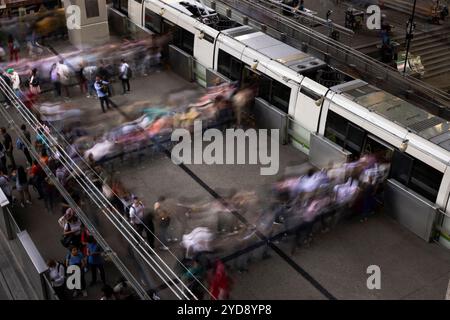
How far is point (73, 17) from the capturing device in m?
24.6

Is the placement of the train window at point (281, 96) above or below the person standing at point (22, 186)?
above

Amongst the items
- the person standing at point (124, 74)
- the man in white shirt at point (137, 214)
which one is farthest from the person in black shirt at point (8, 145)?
the person standing at point (124, 74)

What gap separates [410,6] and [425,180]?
17825mm

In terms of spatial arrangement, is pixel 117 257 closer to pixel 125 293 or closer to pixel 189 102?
pixel 125 293

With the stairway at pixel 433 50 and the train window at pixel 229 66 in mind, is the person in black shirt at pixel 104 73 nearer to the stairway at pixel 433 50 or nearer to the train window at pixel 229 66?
the train window at pixel 229 66

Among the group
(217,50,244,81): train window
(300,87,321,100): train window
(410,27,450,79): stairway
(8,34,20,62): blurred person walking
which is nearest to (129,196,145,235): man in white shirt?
(300,87,321,100): train window

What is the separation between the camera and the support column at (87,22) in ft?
80.0

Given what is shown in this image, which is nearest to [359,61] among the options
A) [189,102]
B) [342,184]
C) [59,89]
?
[189,102]

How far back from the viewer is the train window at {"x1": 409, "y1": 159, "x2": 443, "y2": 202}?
44.9 feet

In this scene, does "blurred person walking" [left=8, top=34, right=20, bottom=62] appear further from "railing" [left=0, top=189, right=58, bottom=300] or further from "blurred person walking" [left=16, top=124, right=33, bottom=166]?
"railing" [left=0, top=189, right=58, bottom=300]

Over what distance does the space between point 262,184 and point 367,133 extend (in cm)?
327

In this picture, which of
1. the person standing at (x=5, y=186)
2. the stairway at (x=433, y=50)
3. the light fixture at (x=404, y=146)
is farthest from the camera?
the stairway at (x=433, y=50)

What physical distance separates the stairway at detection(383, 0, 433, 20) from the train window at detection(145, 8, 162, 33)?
13239mm

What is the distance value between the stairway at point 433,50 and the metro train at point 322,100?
26.9 ft
